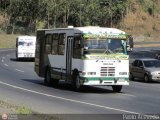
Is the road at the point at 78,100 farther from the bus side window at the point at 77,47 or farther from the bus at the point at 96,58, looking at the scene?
the bus side window at the point at 77,47

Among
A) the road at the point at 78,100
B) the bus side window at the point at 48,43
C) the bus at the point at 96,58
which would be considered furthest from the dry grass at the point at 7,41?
the bus at the point at 96,58

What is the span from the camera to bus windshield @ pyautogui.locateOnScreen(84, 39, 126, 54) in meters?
23.6

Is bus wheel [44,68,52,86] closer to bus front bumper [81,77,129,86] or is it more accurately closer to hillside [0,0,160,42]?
bus front bumper [81,77,129,86]

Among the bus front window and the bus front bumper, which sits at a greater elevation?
the bus front window

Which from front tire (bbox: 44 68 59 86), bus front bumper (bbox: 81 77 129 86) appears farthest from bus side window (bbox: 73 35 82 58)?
front tire (bbox: 44 68 59 86)

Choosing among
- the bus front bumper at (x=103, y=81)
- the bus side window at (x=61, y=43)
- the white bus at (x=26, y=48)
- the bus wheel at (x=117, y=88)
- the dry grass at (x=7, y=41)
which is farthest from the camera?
the dry grass at (x=7, y=41)

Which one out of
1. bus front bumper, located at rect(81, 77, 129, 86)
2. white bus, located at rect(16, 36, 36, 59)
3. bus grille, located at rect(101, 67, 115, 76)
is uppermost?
bus grille, located at rect(101, 67, 115, 76)

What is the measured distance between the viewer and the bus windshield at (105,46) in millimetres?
23641

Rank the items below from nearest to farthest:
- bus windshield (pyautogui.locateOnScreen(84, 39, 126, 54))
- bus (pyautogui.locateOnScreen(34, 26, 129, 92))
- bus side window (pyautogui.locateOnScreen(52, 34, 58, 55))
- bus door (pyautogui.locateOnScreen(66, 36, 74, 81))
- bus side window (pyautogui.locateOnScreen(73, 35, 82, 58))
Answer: bus (pyautogui.locateOnScreen(34, 26, 129, 92)) < bus windshield (pyautogui.locateOnScreen(84, 39, 126, 54)) < bus side window (pyautogui.locateOnScreen(73, 35, 82, 58)) < bus door (pyautogui.locateOnScreen(66, 36, 74, 81)) < bus side window (pyautogui.locateOnScreen(52, 34, 58, 55))

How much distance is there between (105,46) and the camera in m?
23.9

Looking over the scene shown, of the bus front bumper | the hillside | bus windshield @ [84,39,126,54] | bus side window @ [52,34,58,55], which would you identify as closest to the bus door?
bus windshield @ [84,39,126,54]

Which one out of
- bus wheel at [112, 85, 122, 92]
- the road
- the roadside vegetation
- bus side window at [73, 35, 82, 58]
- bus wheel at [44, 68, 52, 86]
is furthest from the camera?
the roadside vegetation

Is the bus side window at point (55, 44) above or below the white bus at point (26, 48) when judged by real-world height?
above

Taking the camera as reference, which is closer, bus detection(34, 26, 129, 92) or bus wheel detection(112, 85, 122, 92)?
bus detection(34, 26, 129, 92)
